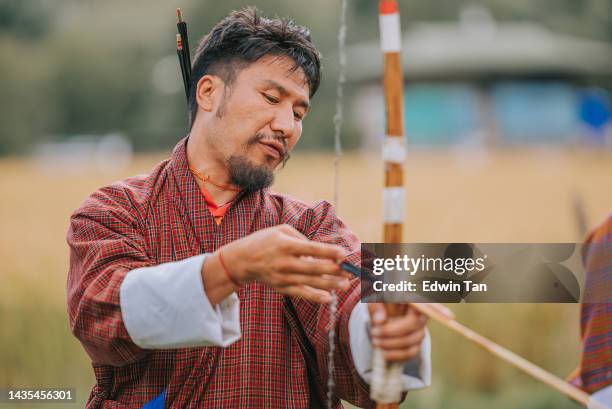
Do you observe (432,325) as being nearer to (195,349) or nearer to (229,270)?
(195,349)

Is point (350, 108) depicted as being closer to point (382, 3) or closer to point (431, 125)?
point (431, 125)

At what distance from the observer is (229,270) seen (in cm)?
154

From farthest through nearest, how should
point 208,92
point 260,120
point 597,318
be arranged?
point 208,92, point 260,120, point 597,318

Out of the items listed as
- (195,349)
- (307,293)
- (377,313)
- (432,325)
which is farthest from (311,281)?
(432,325)

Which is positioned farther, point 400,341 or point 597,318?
point 597,318

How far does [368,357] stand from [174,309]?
414 millimetres

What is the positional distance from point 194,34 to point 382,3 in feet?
49.3

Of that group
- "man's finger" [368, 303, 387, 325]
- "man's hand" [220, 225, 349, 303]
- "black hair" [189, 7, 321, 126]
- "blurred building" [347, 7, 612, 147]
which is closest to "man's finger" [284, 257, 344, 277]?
"man's hand" [220, 225, 349, 303]

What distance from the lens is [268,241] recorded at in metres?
1.48

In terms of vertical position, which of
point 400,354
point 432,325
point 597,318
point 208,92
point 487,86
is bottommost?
point 400,354

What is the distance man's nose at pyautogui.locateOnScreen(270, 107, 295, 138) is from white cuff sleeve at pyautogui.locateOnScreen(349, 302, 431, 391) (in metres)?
0.48

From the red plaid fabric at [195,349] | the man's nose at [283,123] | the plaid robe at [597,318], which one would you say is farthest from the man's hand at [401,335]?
the man's nose at [283,123]

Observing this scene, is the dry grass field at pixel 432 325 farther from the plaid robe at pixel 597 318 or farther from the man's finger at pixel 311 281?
the man's finger at pixel 311 281

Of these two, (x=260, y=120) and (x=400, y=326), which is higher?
(x=260, y=120)
